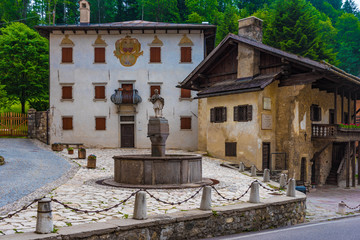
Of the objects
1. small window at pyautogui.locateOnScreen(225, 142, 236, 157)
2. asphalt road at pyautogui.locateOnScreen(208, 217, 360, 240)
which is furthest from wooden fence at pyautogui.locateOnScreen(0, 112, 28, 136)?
asphalt road at pyautogui.locateOnScreen(208, 217, 360, 240)

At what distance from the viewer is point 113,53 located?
102ft

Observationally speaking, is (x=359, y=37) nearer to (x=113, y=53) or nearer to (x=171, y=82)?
(x=171, y=82)

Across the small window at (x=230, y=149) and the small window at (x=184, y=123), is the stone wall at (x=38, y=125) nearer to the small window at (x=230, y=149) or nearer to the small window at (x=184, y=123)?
the small window at (x=184, y=123)

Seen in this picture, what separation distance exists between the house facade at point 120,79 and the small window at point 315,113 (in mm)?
9886

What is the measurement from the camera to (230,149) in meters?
24.6

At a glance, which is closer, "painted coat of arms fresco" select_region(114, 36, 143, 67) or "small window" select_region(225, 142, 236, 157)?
"small window" select_region(225, 142, 236, 157)

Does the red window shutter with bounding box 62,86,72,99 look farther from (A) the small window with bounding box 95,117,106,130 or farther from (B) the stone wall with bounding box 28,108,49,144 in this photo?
(A) the small window with bounding box 95,117,106,130

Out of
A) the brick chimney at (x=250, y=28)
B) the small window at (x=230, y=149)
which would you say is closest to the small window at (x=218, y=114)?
the small window at (x=230, y=149)

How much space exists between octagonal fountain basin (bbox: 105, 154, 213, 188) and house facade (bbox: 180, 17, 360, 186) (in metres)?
9.45

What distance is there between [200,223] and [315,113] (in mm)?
16900

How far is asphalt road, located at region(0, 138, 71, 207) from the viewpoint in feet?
39.4

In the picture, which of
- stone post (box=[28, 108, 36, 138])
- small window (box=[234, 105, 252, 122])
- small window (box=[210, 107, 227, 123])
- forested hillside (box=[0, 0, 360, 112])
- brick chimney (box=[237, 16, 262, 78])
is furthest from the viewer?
forested hillside (box=[0, 0, 360, 112])

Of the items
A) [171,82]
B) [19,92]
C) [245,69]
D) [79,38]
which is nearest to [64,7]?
[19,92]

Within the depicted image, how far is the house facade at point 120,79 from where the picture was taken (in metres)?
30.9
